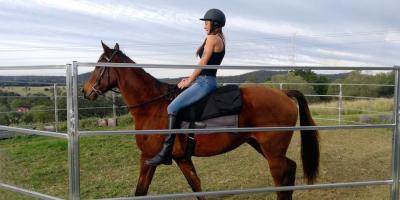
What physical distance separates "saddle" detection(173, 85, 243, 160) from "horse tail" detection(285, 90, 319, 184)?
829 millimetres

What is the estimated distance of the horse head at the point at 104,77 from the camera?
14.9ft

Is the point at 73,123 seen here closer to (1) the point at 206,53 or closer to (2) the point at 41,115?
(1) the point at 206,53

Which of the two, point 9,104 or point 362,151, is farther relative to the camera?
point 9,104

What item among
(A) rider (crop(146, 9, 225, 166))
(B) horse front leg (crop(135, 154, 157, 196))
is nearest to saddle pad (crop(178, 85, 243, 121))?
(A) rider (crop(146, 9, 225, 166))

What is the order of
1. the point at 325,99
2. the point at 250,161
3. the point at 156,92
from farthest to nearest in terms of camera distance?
the point at 325,99, the point at 250,161, the point at 156,92

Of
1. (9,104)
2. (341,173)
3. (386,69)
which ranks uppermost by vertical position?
(386,69)

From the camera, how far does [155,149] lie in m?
4.42

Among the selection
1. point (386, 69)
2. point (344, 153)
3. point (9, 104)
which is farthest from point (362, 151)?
point (9, 104)

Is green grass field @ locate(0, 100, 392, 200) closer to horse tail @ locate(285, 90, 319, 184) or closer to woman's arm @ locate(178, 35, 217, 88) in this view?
horse tail @ locate(285, 90, 319, 184)

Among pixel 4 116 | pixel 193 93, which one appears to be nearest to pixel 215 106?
pixel 193 93

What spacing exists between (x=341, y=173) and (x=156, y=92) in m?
3.82

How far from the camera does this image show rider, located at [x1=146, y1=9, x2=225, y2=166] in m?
4.16

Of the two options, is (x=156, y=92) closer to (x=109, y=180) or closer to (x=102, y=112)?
(x=109, y=180)

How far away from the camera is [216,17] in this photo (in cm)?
427
